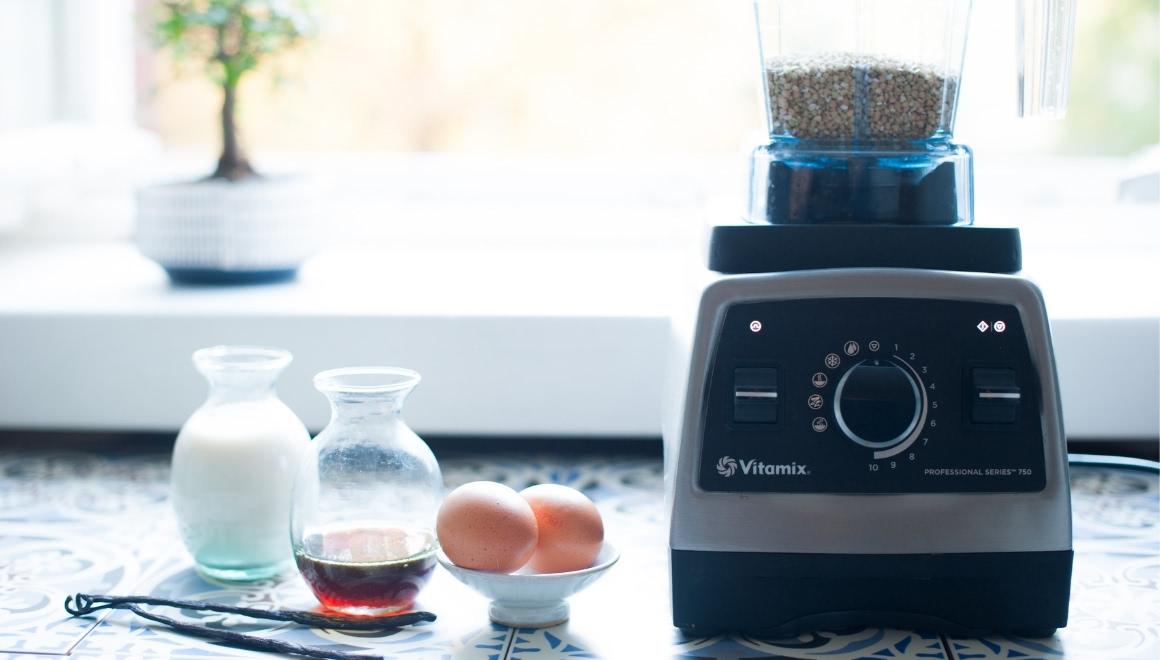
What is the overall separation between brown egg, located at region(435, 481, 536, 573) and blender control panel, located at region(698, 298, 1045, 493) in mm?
108

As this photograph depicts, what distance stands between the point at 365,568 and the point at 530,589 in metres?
0.10

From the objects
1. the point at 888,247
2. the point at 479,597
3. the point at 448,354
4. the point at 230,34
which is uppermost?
the point at 230,34

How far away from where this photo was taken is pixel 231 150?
1.19m

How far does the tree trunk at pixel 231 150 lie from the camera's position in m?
1.18

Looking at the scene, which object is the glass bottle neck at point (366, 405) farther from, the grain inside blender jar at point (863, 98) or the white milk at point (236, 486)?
the grain inside blender jar at point (863, 98)

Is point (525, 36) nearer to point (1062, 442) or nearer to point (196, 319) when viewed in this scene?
point (196, 319)

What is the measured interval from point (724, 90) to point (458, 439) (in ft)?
1.84

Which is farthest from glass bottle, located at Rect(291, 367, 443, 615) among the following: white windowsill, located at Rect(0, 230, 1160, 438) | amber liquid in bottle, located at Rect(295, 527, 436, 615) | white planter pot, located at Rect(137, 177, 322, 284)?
white planter pot, located at Rect(137, 177, 322, 284)

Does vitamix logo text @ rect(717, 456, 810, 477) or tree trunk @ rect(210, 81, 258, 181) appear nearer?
vitamix logo text @ rect(717, 456, 810, 477)

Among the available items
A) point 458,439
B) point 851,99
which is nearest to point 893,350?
point 851,99

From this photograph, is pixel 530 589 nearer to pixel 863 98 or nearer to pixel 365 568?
pixel 365 568

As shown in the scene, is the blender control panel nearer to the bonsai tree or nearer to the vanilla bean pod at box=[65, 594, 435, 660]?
the vanilla bean pod at box=[65, 594, 435, 660]

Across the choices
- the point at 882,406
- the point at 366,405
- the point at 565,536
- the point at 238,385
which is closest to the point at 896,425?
the point at 882,406

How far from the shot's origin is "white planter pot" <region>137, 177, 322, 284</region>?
1141 mm
